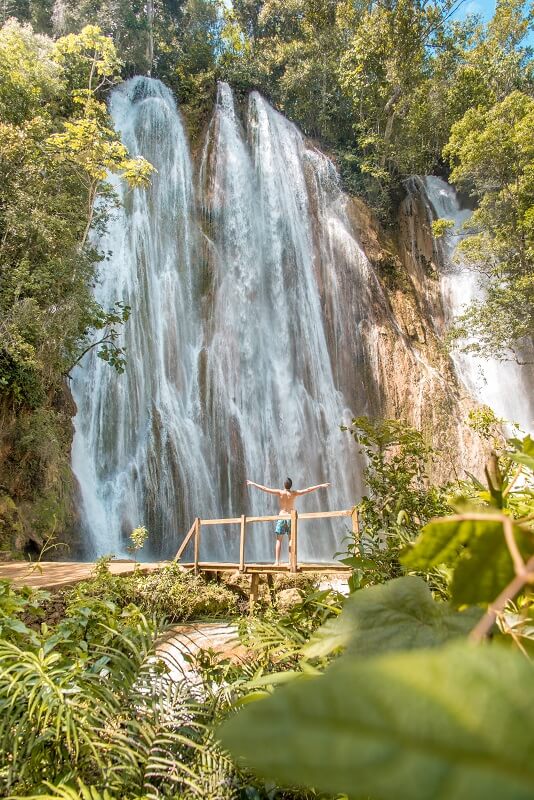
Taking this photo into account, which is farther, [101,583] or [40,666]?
[101,583]

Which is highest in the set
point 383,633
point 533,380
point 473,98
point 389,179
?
point 473,98

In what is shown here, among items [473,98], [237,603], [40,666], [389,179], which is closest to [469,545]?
[40,666]

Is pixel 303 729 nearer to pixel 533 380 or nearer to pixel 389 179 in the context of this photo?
pixel 533 380

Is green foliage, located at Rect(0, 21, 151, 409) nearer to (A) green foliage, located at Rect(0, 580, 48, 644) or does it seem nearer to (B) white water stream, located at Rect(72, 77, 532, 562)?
(B) white water stream, located at Rect(72, 77, 532, 562)

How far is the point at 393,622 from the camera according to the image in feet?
2.11

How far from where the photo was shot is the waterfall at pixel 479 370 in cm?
2000

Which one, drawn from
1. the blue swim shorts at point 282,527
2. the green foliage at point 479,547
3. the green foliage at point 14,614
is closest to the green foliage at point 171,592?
the blue swim shorts at point 282,527

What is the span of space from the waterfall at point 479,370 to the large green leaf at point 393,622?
18863 millimetres

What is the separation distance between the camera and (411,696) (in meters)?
0.22

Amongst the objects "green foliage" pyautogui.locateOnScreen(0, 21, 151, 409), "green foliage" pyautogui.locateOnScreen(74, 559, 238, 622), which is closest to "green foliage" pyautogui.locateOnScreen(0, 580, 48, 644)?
"green foliage" pyautogui.locateOnScreen(74, 559, 238, 622)

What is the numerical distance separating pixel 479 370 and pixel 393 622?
21.5 m

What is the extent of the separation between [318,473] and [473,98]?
17617 mm

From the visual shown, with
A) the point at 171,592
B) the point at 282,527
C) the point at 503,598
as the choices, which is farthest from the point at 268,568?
the point at 503,598

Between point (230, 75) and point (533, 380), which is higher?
point (230, 75)
